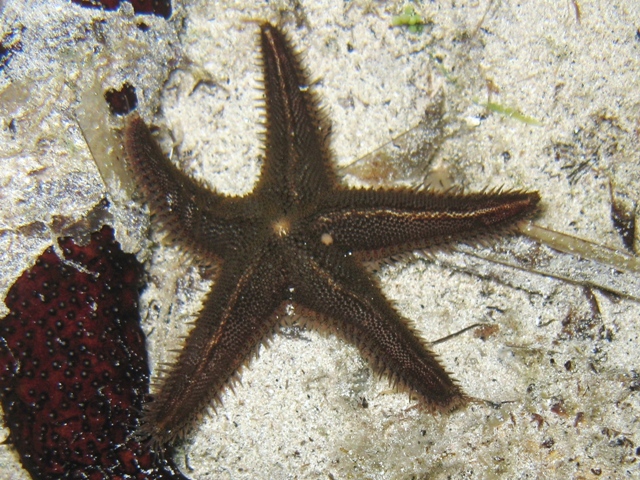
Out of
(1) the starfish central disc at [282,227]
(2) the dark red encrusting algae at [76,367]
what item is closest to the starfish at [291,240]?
(1) the starfish central disc at [282,227]

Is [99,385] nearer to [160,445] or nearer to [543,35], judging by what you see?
[160,445]

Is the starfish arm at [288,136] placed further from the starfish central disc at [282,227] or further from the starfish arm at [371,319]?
the starfish arm at [371,319]

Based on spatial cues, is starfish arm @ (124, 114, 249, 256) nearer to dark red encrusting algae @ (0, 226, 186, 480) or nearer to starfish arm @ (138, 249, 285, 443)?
starfish arm @ (138, 249, 285, 443)

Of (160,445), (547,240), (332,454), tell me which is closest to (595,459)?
(547,240)

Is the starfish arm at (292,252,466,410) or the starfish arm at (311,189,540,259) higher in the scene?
the starfish arm at (311,189,540,259)

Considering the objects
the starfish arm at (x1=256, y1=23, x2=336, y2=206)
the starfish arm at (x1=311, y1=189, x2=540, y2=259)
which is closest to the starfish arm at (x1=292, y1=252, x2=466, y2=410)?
the starfish arm at (x1=311, y1=189, x2=540, y2=259)

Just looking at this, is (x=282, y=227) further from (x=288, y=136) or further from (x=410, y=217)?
(x=410, y=217)

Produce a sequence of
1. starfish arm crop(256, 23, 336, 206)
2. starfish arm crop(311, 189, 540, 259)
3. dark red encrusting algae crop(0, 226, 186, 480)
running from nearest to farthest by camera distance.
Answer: starfish arm crop(311, 189, 540, 259)
starfish arm crop(256, 23, 336, 206)
dark red encrusting algae crop(0, 226, 186, 480)
